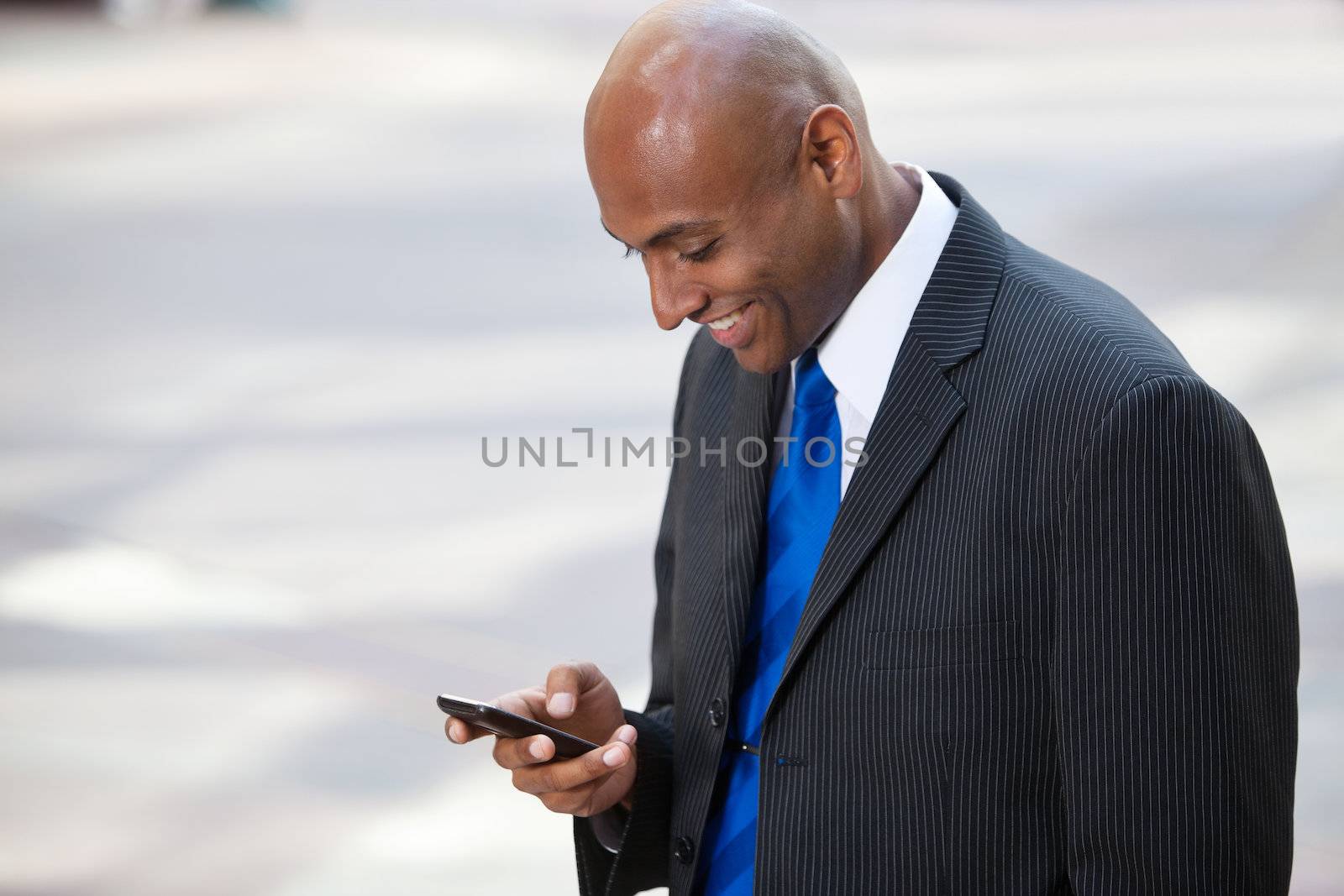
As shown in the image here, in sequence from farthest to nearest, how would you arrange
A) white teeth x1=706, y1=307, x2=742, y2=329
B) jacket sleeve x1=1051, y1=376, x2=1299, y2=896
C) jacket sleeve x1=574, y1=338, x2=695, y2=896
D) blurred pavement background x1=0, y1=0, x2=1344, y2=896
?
blurred pavement background x1=0, y1=0, x2=1344, y2=896
jacket sleeve x1=574, y1=338, x2=695, y2=896
white teeth x1=706, y1=307, x2=742, y2=329
jacket sleeve x1=1051, y1=376, x2=1299, y2=896

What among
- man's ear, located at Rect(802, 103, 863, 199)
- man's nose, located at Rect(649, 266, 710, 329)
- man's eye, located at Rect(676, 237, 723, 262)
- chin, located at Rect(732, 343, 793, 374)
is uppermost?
man's ear, located at Rect(802, 103, 863, 199)

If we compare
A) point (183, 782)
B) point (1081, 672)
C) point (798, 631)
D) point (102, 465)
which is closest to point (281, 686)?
point (183, 782)

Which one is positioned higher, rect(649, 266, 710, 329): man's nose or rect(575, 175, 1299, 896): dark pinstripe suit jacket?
rect(649, 266, 710, 329): man's nose

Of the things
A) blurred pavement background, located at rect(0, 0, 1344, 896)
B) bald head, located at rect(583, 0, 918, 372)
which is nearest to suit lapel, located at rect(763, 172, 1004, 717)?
bald head, located at rect(583, 0, 918, 372)

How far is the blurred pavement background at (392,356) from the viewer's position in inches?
134

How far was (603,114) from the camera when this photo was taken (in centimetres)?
135

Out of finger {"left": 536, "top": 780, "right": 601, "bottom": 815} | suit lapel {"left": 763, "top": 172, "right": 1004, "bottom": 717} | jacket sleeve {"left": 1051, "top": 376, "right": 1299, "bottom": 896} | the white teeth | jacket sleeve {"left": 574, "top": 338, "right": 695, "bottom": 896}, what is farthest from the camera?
jacket sleeve {"left": 574, "top": 338, "right": 695, "bottom": 896}

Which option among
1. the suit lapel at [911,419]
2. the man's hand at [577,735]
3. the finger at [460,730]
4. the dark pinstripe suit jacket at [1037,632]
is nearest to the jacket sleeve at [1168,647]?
the dark pinstripe suit jacket at [1037,632]

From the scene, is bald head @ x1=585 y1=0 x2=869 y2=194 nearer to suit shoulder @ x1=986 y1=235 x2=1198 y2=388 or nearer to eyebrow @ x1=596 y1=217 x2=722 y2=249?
eyebrow @ x1=596 y1=217 x2=722 y2=249

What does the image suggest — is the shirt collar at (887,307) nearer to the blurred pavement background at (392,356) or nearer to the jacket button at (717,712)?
the jacket button at (717,712)

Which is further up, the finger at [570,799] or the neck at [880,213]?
the neck at [880,213]

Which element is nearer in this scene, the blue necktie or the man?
the man

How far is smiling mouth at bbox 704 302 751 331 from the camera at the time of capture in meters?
1.39

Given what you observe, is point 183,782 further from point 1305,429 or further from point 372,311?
point 1305,429
